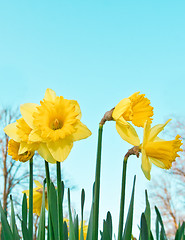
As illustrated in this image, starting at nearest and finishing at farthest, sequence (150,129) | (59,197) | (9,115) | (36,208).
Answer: (59,197) → (150,129) → (36,208) → (9,115)

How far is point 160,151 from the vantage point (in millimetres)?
1015

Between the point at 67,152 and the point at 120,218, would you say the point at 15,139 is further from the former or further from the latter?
the point at 120,218

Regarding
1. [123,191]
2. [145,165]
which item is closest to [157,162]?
[145,165]

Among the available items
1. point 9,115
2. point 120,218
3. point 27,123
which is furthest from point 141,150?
point 9,115

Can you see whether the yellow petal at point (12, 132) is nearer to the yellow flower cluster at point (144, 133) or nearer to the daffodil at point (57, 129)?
the daffodil at point (57, 129)

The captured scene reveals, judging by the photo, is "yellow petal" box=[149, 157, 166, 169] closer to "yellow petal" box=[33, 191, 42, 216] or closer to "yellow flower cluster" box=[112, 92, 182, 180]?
"yellow flower cluster" box=[112, 92, 182, 180]

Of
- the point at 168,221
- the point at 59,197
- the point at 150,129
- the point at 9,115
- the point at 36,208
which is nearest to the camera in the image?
the point at 59,197

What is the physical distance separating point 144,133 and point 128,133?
2.0 inches

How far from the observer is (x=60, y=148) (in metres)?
0.98

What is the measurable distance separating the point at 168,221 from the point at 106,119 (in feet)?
38.9

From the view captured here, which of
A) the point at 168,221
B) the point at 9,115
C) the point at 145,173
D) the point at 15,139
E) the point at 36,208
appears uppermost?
the point at 9,115

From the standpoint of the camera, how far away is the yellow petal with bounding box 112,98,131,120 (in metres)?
0.98

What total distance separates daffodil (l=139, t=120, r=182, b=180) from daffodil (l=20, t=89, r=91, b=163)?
191 mm

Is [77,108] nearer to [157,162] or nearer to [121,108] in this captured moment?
[121,108]
